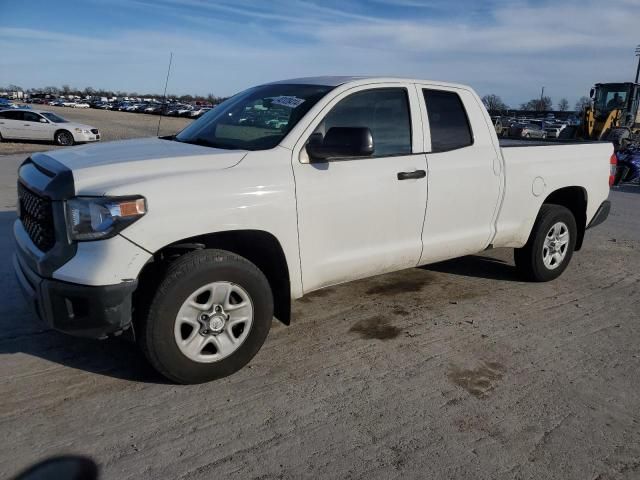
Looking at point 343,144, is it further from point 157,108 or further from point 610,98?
point 157,108

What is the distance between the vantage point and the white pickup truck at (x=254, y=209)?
292 centimetres

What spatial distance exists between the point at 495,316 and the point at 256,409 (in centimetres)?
240

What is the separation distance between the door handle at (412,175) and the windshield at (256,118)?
82cm

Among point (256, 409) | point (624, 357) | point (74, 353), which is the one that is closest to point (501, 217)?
point (624, 357)

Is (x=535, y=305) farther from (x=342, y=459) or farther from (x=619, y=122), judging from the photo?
(x=619, y=122)

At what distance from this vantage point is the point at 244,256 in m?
3.64

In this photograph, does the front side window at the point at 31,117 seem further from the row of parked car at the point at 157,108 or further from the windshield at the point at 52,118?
the row of parked car at the point at 157,108

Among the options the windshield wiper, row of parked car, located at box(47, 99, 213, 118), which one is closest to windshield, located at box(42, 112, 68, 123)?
row of parked car, located at box(47, 99, 213, 118)

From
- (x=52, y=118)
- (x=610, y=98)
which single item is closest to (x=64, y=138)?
(x=52, y=118)

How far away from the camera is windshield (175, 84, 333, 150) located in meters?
3.77

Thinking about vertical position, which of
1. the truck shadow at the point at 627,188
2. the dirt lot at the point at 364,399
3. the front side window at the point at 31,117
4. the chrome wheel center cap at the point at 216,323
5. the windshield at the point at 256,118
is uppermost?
the front side window at the point at 31,117

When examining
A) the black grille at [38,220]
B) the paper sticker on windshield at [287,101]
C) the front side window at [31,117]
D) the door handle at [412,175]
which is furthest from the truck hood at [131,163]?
the front side window at [31,117]

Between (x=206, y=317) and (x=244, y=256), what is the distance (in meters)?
0.54

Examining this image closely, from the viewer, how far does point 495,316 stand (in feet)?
15.1
